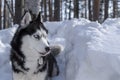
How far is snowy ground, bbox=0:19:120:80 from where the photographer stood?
5.56 metres

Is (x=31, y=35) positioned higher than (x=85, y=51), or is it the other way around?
(x=31, y=35)

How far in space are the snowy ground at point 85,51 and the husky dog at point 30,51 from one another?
0.61 meters

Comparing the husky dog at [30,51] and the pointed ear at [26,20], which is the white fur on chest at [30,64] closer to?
the husky dog at [30,51]

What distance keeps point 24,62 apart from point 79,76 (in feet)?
3.39

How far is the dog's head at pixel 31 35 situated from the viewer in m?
5.67

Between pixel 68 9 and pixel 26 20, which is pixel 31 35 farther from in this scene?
pixel 68 9

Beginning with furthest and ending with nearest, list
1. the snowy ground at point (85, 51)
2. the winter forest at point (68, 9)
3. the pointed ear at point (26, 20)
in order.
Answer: the winter forest at point (68, 9) < the pointed ear at point (26, 20) < the snowy ground at point (85, 51)

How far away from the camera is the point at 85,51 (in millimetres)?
5988

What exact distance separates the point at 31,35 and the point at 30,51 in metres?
0.30

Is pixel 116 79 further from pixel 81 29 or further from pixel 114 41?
pixel 81 29

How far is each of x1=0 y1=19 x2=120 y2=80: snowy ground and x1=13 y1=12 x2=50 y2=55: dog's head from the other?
0.76m

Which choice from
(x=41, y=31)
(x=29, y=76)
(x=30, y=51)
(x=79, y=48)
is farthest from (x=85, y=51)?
(x=29, y=76)

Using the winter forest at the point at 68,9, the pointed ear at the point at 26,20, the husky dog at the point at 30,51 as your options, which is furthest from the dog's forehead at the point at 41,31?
the winter forest at the point at 68,9

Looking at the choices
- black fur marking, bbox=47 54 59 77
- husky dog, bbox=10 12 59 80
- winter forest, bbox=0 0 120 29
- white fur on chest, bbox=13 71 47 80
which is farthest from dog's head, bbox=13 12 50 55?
winter forest, bbox=0 0 120 29
